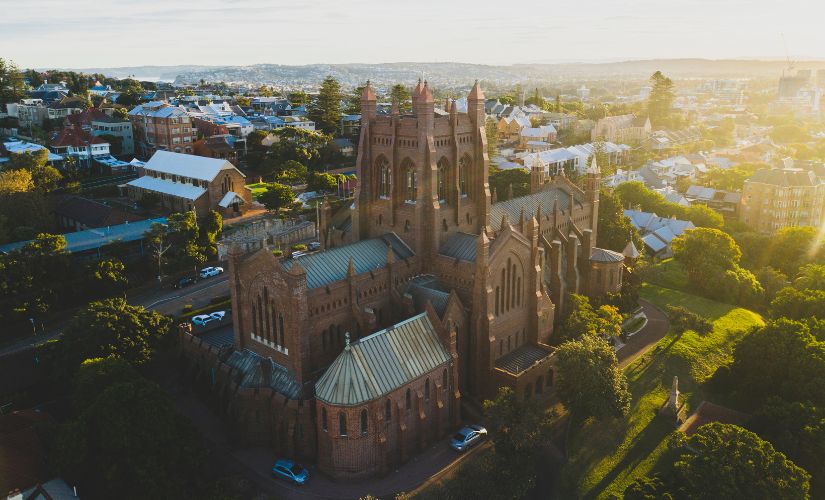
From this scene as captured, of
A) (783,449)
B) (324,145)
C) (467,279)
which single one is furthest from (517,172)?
(783,449)

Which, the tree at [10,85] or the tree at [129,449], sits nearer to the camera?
the tree at [129,449]

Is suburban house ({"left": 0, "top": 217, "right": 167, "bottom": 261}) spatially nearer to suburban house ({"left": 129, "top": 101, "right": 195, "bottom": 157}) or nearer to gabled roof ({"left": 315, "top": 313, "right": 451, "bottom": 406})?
gabled roof ({"left": 315, "top": 313, "right": 451, "bottom": 406})

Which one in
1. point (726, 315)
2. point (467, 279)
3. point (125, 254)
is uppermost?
point (467, 279)

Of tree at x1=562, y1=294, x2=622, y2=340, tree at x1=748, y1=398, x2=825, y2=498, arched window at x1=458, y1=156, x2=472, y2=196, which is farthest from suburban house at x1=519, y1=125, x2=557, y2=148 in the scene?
tree at x1=748, y1=398, x2=825, y2=498

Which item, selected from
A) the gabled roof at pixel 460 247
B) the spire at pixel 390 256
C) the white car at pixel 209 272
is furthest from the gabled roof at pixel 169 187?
the gabled roof at pixel 460 247

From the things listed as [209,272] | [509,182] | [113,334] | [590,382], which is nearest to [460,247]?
[590,382]

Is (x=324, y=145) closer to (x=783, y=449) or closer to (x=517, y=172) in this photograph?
(x=517, y=172)

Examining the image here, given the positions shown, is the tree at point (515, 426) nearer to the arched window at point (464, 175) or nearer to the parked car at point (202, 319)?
the arched window at point (464, 175)
